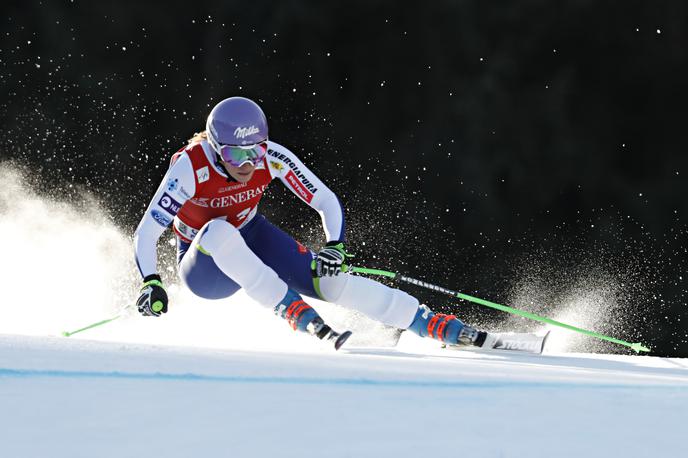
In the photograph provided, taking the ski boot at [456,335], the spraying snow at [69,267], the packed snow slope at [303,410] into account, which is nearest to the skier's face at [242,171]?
the ski boot at [456,335]

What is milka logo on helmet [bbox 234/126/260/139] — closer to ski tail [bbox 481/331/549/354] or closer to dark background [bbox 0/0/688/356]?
ski tail [bbox 481/331/549/354]

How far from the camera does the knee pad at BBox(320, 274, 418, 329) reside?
2.98 metres

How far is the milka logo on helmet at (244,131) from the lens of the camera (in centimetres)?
282

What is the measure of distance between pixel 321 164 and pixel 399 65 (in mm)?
767

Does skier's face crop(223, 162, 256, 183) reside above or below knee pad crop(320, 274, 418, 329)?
above

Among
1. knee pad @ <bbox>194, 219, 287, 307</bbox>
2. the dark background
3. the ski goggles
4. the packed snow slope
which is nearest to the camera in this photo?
the packed snow slope

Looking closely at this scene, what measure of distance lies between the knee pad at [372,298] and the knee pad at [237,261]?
27 cm

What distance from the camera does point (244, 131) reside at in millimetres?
2828

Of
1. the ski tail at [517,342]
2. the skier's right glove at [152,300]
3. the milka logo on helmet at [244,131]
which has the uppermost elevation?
the milka logo on helmet at [244,131]

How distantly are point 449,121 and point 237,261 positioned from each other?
2.46 meters

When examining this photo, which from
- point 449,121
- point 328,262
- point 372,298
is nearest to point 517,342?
point 372,298

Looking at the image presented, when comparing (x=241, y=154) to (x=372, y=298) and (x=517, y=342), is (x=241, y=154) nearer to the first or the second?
(x=372, y=298)

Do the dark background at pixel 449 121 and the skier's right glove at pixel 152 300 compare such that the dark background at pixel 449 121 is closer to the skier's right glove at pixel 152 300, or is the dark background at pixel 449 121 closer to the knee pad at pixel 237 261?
the knee pad at pixel 237 261

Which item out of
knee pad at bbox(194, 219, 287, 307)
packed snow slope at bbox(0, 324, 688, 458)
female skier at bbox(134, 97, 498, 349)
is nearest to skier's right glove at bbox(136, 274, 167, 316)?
female skier at bbox(134, 97, 498, 349)
